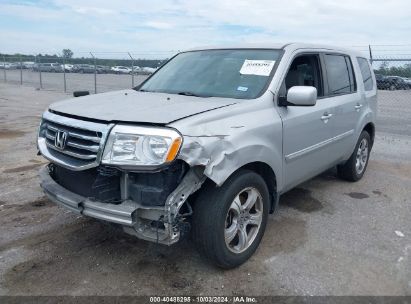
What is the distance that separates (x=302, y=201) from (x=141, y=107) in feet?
8.52

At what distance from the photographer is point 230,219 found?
3373 mm

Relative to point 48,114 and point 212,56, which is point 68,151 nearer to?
point 48,114

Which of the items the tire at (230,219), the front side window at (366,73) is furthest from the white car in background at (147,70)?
the tire at (230,219)

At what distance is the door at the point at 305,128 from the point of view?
3.87m

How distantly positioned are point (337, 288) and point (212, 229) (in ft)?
3.59

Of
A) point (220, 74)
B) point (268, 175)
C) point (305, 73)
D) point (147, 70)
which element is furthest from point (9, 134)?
point (147, 70)

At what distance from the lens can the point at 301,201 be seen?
5.01 metres

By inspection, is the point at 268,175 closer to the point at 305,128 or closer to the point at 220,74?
the point at 305,128

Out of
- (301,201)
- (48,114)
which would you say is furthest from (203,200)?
(301,201)

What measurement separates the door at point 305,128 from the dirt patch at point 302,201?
46 centimetres

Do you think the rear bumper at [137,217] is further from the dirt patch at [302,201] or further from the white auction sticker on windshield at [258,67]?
the dirt patch at [302,201]

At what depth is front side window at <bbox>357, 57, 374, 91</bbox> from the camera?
5708 mm

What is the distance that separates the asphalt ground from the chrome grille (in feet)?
3.01

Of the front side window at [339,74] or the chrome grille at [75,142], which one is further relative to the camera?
the front side window at [339,74]
